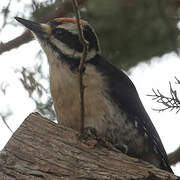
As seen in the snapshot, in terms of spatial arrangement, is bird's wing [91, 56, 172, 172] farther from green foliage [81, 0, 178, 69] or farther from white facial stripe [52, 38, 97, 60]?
green foliage [81, 0, 178, 69]

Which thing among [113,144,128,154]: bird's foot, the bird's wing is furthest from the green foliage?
[113,144,128,154]: bird's foot

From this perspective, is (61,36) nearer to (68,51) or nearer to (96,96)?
(68,51)

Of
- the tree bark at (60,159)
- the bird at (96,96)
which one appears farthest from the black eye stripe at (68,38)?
the tree bark at (60,159)

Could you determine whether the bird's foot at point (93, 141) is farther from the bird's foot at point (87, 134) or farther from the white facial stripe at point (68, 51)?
the white facial stripe at point (68, 51)

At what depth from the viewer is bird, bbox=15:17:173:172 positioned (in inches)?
150

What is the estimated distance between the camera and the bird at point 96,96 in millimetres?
3814

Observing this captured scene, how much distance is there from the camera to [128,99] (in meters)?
4.07

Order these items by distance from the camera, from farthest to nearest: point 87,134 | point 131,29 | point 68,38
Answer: point 131,29, point 68,38, point 87,134

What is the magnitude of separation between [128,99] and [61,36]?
686 millimetres

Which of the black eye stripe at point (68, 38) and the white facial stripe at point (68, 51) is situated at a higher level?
the black eye stripe at point (68, 38)

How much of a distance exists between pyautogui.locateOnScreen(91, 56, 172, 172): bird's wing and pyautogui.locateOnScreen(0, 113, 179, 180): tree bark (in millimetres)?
646

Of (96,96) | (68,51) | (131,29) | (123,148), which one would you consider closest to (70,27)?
(68,51)

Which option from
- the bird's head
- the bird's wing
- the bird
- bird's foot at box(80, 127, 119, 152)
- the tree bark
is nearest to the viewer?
the tree bark

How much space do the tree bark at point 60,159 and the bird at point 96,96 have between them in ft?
1.28
